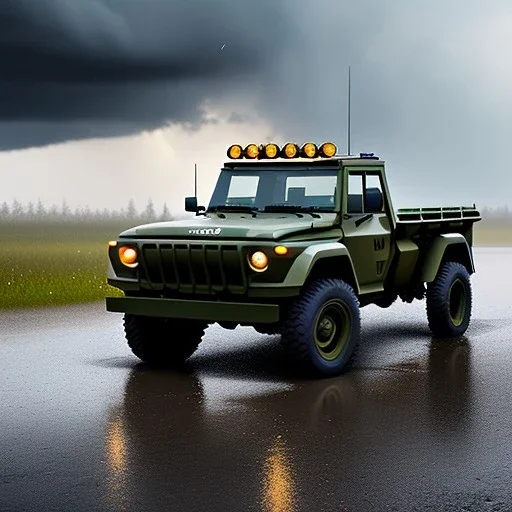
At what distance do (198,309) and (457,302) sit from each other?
4561mm

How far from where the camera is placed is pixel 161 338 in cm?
1163

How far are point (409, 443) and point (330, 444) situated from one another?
1.90ft

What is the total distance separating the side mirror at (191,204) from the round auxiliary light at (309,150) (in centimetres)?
144

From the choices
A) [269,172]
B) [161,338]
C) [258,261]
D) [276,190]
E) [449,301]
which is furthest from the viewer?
[449,301]

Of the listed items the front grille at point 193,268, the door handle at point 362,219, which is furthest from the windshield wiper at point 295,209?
the front grille at point 193,268

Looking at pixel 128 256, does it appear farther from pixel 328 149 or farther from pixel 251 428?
pixel 251 428

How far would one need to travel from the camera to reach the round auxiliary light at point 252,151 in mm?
12039

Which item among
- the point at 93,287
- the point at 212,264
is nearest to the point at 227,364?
the point at 212,264

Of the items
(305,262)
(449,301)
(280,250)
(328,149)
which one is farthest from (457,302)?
(280,250)

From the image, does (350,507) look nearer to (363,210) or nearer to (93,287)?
(363,210)

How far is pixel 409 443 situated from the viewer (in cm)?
793

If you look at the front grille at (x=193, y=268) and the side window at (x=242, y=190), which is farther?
the side window at (x=242, y=190)

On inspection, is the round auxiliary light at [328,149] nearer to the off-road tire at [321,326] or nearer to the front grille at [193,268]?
the off-road tire at [321,326]

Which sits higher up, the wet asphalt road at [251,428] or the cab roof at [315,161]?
the cab roof at [315,161]
